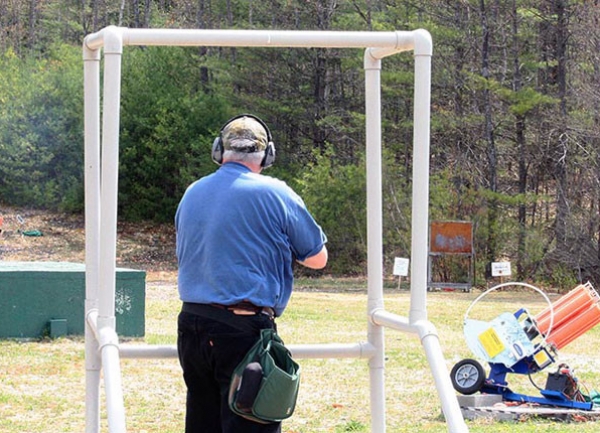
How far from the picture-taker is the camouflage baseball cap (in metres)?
4.33

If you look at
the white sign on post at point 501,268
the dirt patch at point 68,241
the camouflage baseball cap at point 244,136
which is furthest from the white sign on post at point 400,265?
the camouflage baseball cap at point 244,136

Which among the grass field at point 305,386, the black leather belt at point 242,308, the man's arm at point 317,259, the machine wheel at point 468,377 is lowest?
the grass field at point 305,386

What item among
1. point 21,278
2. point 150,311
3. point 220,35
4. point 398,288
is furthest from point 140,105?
point 220,35

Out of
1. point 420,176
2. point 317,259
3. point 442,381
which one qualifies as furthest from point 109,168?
point 442,381

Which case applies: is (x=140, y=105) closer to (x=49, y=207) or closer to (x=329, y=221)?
(x=49, y=207)

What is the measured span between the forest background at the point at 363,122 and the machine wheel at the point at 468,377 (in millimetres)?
19771

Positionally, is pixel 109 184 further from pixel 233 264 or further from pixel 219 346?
pixel 219 346

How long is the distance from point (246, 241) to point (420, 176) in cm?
73

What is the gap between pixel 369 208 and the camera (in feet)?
16.1

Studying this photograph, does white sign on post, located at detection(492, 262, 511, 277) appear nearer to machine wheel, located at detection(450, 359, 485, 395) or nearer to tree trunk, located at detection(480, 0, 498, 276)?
tree trunk, located at detection(480, 0, 498, 276)

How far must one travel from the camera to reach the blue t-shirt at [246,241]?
13.6ft

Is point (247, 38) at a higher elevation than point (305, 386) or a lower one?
higher

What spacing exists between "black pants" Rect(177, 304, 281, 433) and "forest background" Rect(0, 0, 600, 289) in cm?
2470

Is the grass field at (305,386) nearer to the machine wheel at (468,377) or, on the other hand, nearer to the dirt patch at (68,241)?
the machine wheel at (468,377)
